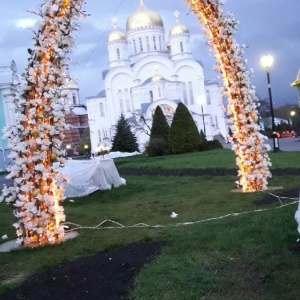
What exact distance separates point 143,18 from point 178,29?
5821 mm

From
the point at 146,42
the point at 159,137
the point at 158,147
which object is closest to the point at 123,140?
the point at 159,137

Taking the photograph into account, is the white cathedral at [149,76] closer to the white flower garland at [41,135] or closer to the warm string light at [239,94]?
the warm string light at [239,94]

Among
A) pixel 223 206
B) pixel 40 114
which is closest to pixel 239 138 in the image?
pixel 223 206

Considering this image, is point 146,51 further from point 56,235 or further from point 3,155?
point 56,235

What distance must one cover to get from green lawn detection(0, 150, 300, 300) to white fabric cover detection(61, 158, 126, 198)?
7.46ft

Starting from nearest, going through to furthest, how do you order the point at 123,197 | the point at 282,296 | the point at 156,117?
1. the point at 282,296
2. the point at 123,197
3. the point at 156,117

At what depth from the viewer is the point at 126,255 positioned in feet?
17.5

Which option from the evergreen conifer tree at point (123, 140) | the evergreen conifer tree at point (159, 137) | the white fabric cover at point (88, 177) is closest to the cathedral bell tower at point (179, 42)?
the evergreen conifer tree at point (123, 140)

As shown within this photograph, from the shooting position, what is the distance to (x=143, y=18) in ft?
215

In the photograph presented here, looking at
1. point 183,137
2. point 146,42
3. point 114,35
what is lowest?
point 183,137

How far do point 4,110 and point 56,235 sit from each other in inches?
1480

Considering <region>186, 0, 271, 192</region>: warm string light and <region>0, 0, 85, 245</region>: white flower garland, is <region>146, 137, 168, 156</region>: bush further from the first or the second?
<region>0, 0, 85, 245</region>: white flower garland

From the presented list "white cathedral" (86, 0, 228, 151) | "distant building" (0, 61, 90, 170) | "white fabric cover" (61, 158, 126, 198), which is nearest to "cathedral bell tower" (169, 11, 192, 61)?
"white cathedral" (86, 0, 228, 151)

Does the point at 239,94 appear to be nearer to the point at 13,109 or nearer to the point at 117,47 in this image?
the point at 13,109
